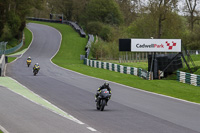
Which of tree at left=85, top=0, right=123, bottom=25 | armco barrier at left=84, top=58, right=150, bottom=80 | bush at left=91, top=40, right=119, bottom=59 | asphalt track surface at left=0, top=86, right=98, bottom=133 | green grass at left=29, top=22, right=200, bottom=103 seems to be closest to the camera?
asphalt track surface at left=0, top=86, right=98, bottom=133

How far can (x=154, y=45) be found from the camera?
34781 mm

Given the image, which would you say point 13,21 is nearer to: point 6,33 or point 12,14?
point 12,14

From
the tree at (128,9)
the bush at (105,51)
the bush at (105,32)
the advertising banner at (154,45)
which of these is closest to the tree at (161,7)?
the bush at (105,51)

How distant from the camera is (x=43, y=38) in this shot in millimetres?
81375

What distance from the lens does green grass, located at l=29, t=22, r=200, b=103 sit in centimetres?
2460

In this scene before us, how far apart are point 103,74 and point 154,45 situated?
6288mm

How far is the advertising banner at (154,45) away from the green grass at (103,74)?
112 inches

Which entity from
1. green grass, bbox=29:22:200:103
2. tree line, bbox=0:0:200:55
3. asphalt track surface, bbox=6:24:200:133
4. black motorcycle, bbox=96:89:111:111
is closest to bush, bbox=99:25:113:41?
tree line, bbox=0:0:200:55

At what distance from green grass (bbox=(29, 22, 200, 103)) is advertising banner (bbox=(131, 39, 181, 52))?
2834 mm

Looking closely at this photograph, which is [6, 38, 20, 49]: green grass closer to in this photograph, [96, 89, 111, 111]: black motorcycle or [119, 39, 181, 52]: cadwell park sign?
[119, 39, 181, 52]: cadwell park sign

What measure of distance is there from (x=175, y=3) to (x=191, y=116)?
56.4 meters

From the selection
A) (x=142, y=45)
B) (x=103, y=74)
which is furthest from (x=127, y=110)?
(x=103, y=74)

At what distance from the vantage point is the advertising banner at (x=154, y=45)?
34.7 metres

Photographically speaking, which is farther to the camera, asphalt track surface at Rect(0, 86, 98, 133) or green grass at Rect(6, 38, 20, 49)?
green grass at Rect(6, 38, 20, 49)
